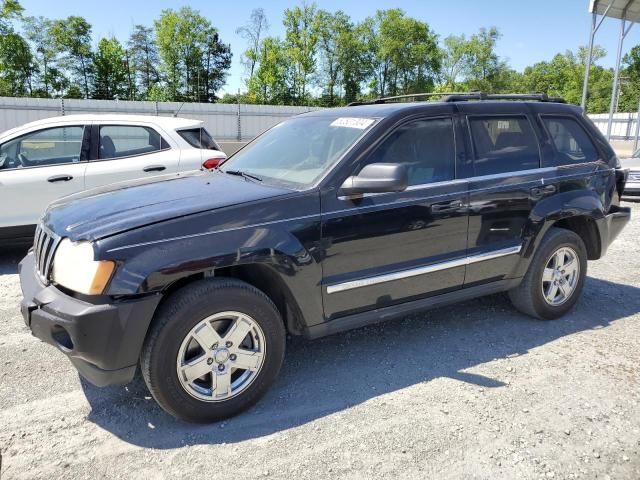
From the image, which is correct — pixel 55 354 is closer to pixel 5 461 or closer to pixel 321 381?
pixel 5 461

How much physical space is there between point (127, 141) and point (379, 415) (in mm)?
5000

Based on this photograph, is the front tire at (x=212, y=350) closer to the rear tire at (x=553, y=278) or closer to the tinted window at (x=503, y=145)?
the tinted window at (x=503, y=145)

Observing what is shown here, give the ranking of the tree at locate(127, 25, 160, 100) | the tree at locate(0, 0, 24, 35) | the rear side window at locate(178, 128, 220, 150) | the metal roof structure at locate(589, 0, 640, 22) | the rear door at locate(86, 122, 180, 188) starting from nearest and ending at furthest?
the rear door at locate(86, 122, 180, 188)
the rear side window at locate(178, 128, 220, 150)
the metal roof structure at locate(589, 0, 640, 22)
the tree at locate(0, 0, 24, 35)
the tree at locate(127, 25, 160, 100)

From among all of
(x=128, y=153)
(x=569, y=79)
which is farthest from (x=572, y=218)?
(x=569, y=79)

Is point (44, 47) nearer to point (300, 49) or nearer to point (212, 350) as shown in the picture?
point (300, 49)

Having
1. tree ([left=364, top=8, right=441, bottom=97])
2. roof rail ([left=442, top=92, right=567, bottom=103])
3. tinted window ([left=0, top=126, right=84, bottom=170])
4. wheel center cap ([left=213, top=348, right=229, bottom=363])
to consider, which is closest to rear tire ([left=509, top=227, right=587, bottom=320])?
roof rail ([left=442, top=92, right=567, bottom=103])

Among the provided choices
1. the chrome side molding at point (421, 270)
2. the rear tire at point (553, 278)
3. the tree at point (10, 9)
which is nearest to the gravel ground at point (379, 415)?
the rear tire at point (553, 278)

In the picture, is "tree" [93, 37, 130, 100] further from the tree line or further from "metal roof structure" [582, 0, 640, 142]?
"metal roof structure" [582, 0, 640, 142]

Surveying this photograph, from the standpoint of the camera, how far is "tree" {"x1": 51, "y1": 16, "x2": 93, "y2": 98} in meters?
55.1

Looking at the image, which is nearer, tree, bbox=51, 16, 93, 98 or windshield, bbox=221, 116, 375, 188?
windshield, bbox=221, 116, 375, 188

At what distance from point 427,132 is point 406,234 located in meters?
0.82

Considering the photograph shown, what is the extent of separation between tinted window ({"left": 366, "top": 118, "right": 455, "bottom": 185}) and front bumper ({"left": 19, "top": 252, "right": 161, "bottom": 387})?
6.11 ft

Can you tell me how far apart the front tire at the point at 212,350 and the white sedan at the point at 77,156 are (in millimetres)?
3965

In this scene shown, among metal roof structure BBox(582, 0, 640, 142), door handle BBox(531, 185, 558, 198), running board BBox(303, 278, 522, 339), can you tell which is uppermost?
metal roof structure BBox(582, 0, 640, 142)
